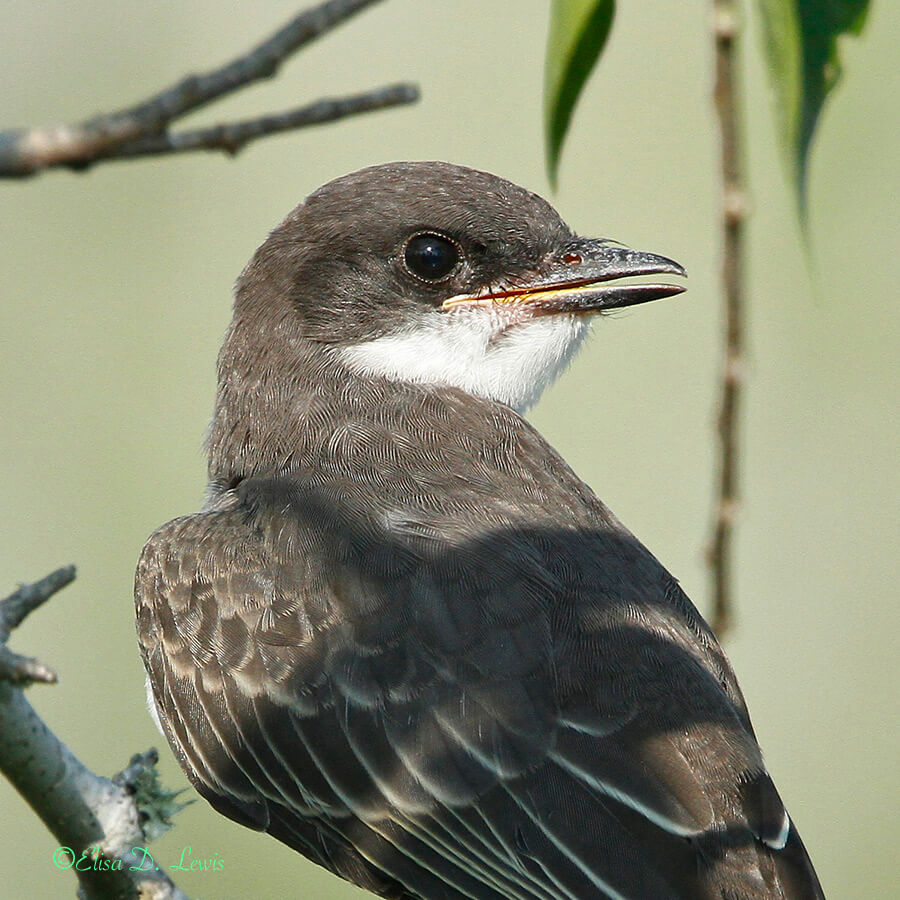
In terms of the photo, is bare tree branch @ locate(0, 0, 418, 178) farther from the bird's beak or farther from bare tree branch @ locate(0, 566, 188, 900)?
the bird's beak

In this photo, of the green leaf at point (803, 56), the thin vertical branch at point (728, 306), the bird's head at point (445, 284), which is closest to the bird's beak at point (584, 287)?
the bird's head at point (445, 284)

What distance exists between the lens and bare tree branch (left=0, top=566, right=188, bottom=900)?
8.30ft

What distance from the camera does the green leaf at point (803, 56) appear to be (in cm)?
323

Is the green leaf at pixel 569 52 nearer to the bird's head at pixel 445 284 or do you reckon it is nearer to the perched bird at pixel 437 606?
the perched bird at pixel 437 606

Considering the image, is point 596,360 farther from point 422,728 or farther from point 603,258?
point 422,728

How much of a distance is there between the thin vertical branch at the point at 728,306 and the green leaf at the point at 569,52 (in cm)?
31

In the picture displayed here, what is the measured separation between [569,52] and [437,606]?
1.49 meters

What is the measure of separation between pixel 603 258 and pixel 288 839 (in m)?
2.15

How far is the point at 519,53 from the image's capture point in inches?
344

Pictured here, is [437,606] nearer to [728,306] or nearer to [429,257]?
[728,306]

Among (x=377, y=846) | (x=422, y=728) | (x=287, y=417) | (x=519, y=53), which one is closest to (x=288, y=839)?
(x=377, y=846)

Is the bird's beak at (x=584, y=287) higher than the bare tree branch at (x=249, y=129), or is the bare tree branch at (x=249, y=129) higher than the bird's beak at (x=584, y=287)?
the bare tree branch at (x=249, y=129)

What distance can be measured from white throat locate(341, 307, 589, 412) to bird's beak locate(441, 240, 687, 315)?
44 mm

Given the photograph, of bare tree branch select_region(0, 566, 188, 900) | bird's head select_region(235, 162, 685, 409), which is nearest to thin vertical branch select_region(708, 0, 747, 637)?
bird's head select_region(235, 162, 685, 409)
